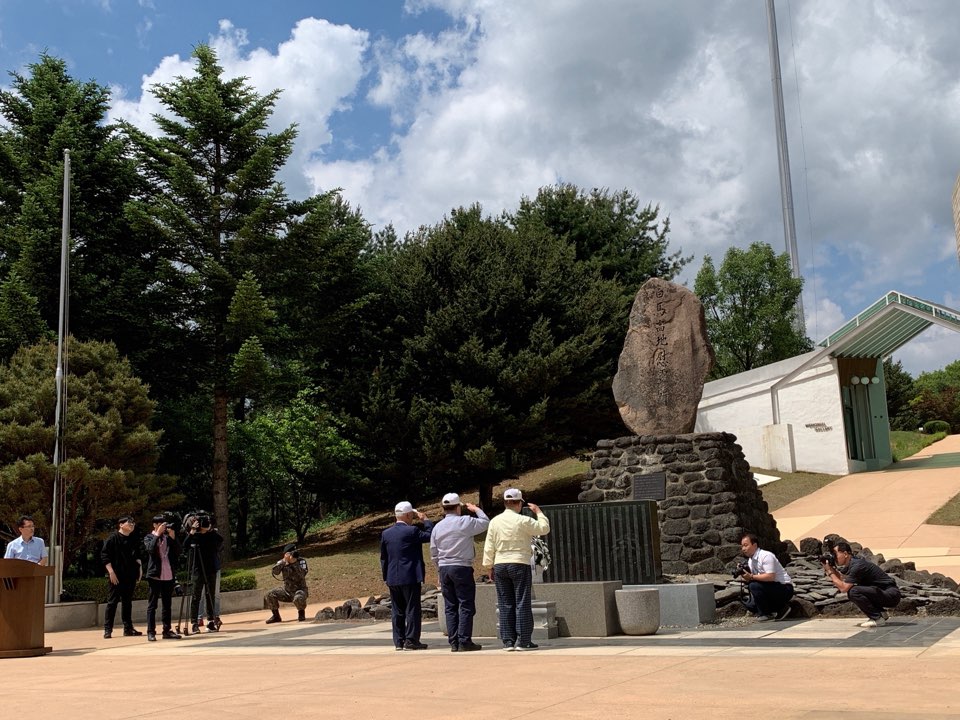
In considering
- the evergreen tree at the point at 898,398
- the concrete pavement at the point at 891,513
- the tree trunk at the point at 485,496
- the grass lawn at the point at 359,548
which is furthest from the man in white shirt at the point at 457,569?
the evergreen tree at the point at 898,398

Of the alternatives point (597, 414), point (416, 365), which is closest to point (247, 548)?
point (416, 365)

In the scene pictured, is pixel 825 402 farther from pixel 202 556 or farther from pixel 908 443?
pixel 202 556

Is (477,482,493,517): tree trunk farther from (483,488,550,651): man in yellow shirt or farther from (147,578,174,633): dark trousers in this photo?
(483,488,550,651): man in yellow shirt

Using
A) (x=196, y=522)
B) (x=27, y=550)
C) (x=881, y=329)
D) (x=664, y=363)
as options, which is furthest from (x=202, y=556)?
(x=881, y=329)

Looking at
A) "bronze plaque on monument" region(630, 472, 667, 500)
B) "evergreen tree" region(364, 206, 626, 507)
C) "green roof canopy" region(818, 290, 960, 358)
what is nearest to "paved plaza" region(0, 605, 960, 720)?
"bronze plaque on monument" region(630, 472, 667, 500)

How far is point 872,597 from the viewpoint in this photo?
10805 mm

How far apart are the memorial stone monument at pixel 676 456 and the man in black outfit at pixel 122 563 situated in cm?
757

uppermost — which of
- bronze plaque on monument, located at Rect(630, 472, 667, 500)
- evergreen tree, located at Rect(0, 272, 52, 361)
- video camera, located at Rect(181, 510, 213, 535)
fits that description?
evergreen tree, located at Rect(0, 272, 52, 361)

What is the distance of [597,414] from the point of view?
31.7 meters

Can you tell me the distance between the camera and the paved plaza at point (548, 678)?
20.6 feet

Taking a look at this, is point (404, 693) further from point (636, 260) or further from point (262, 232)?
point (636, 260)

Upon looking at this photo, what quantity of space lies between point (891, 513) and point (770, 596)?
610 inches

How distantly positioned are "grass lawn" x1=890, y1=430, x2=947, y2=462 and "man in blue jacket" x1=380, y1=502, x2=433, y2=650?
109 feet

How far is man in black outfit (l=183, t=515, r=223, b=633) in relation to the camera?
46.8ft
